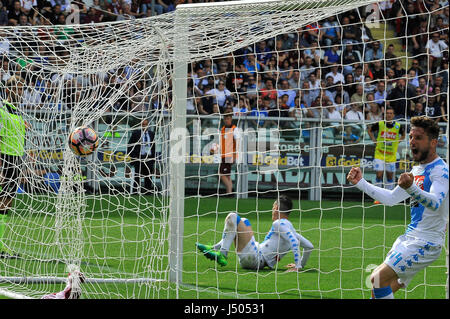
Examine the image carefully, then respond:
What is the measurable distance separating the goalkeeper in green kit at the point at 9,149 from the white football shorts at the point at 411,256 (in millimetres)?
4166

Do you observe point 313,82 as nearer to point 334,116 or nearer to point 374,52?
point 334,116

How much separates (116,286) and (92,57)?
2.16 metres

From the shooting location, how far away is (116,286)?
6.22 m

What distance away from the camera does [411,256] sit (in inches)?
186

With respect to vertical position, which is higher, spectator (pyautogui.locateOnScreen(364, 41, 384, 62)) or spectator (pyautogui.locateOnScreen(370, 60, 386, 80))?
spectator (pyautogui.locateOnScreen(364, 41, 384, 62))

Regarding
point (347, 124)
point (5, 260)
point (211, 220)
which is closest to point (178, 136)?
point (5, 260)

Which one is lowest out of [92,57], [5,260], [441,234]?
[5,260]

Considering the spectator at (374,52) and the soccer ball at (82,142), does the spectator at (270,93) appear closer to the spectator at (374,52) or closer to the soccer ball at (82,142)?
the spectator at (374,52)

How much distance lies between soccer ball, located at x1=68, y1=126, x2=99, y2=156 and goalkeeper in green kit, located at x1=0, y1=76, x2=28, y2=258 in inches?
53.7

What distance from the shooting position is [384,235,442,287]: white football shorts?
4719 mm

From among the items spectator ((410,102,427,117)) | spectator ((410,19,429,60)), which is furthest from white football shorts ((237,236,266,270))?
spectator ((410,19,429,60))

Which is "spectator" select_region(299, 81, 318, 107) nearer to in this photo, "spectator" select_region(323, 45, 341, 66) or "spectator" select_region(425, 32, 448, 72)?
"spectator" select_region(323, 45, 341, 66)

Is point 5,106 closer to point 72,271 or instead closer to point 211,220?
point 72,271

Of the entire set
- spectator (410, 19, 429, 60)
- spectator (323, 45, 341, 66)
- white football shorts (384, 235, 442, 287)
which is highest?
spectator (410, 19, 429, 60)
